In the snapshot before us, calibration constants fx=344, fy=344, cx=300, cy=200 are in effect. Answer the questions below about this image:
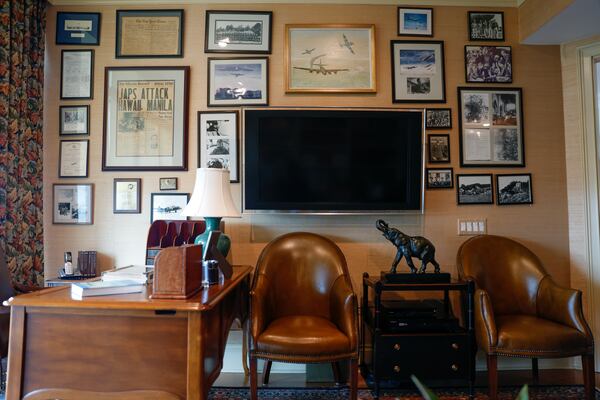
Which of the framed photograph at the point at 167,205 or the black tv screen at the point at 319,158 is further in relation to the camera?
the framed photograph at the point at 167,205

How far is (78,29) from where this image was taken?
289cm

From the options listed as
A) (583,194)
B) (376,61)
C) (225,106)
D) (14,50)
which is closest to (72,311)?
(225,106)

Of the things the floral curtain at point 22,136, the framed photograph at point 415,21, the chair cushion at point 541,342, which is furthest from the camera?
the framed photograph at point 415,21

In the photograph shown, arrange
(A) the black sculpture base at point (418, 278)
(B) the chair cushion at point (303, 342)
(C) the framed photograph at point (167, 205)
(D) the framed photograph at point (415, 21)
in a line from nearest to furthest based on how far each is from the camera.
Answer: (B) the chair cushion at point (303, 342), (A) the black sculpture base at point (418, 278), (C) the framed photograph at point (167, 205), (D) the framed photograph at point (415, 21)

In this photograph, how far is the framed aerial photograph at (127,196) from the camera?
280 centimetres

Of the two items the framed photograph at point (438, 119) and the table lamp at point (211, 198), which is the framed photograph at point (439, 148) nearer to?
the framed photograph at point (438, 119)

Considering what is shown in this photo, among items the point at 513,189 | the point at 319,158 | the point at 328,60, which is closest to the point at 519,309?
the point at 513,189

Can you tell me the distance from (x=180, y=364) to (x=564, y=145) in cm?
326

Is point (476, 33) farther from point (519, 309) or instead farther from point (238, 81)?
point (519, 309)

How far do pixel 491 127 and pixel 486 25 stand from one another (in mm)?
881

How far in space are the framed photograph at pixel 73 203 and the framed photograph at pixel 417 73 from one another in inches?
104

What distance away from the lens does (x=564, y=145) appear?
112 inches

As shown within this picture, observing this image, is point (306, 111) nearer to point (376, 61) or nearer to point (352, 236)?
point (376, 61)

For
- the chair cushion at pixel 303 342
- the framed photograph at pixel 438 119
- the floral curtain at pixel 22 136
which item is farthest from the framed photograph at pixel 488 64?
the floral curtain at pixel 22 136
